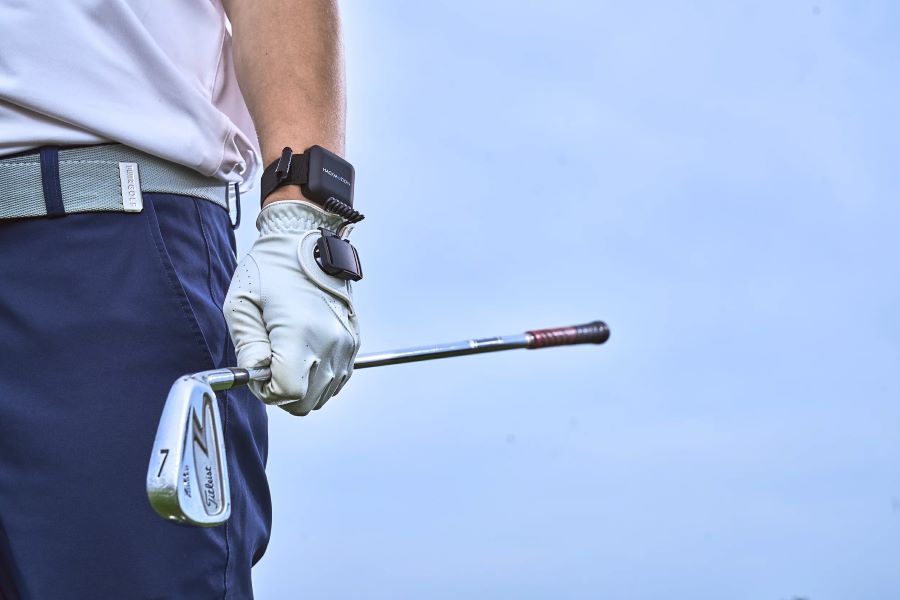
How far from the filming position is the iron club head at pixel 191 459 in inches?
61.6

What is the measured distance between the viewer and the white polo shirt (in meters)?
1.90

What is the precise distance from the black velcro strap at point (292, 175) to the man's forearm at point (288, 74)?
0.01 meters

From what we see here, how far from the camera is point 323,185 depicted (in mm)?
2002

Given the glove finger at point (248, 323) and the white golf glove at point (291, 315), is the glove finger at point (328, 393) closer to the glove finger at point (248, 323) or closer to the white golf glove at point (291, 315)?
the white golf glove at point (291, 315)

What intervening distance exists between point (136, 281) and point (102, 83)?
34 centimetres

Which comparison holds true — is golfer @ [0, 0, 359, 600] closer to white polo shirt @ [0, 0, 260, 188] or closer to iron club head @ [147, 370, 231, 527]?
white polo shirt @ [0, 0, 260, 188]

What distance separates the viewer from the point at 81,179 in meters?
1.90

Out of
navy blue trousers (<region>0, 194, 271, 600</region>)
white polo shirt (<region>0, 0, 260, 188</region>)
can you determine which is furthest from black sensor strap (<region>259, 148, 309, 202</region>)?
navy blue trousers (<region>0, 194, 271, 600</region>)

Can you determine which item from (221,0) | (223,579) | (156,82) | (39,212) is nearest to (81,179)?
(39,212)

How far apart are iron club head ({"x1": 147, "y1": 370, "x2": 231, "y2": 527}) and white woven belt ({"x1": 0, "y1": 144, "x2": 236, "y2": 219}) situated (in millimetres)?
348

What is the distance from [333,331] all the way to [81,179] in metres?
0.47

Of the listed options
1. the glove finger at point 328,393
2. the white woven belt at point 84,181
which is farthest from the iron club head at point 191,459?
the white woven belt at point 84,181

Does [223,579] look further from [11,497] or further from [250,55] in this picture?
[250,55]

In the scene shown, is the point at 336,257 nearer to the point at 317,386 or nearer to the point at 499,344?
the point at 317,386
